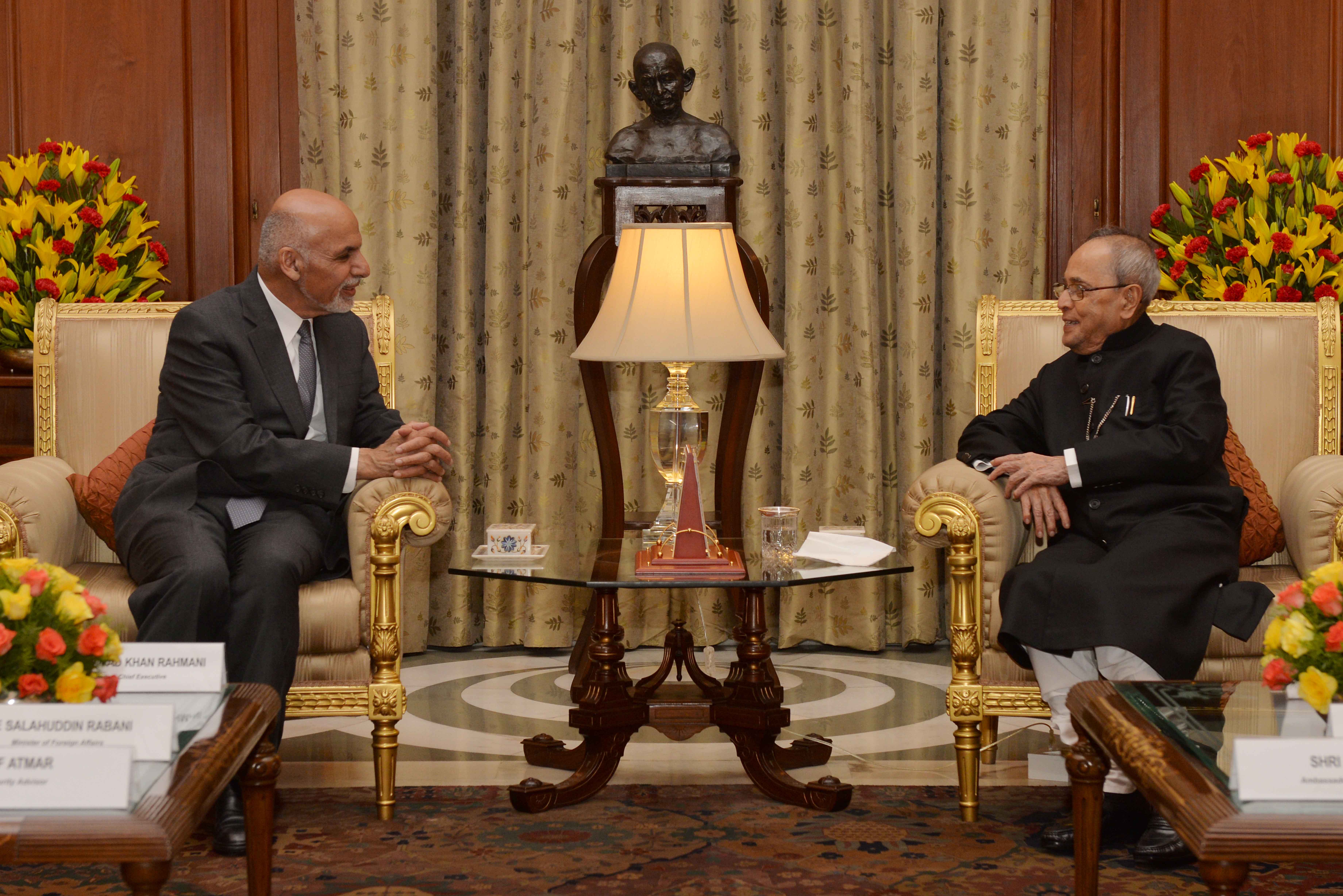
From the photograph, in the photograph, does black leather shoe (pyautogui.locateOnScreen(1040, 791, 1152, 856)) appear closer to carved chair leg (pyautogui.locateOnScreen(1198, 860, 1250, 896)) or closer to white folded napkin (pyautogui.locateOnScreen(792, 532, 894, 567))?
white folded napkin (pyautogui.locateOnScreen(792, 532, 894, 567))

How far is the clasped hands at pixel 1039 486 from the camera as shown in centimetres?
279

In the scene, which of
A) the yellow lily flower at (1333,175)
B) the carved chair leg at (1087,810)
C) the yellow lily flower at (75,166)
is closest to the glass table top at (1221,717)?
the carved chair leg at (1087,810)

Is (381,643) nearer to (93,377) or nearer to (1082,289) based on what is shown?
(93,377)

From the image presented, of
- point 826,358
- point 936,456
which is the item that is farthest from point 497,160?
point 936,456

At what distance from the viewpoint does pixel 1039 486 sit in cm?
282

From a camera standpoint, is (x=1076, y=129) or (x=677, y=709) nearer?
(x=677, y=709)

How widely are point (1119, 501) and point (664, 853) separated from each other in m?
1.20

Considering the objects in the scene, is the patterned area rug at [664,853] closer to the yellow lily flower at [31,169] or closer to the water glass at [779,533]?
the water glass at [779,533]

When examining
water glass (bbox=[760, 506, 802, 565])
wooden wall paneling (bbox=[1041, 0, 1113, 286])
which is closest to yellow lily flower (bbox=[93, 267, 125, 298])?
water glass (bbox=[760, 506, 802, 565])

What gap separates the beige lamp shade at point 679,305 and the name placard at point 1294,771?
1437 millimetres

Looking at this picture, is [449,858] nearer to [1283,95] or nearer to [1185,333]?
[1185,333]

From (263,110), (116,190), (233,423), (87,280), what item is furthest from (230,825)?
(263,110)

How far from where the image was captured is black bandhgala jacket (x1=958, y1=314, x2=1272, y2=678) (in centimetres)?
254

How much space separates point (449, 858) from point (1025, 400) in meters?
1.66
